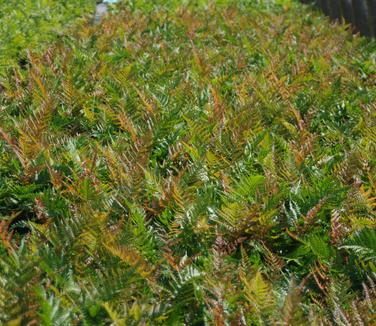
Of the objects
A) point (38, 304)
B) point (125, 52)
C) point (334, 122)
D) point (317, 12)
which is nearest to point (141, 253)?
point (38, 304)

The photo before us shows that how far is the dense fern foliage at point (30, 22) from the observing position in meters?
5.10

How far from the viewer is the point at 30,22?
6.19 metres

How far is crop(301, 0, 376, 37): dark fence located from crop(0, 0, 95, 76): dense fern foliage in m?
3.23

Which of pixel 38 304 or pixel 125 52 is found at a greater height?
pixel 38 304

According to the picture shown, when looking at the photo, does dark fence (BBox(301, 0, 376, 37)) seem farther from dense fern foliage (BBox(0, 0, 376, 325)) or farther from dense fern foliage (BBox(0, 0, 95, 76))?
dense fern foliage (BBox(0, 0, 376, 325))

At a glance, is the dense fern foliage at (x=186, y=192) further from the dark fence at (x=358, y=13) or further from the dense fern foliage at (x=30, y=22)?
the dark fence at (x=358, y=13)

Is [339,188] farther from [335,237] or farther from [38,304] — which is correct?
[38,304]

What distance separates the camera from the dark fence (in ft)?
27.6

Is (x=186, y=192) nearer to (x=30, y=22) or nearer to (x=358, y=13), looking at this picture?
(x=30, y=22)

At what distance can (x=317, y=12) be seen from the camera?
880 centimetres

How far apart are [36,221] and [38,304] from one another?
31.0 inches

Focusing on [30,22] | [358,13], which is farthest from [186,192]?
[358,13]

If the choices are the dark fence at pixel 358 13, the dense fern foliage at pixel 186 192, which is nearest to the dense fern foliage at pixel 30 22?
the dense fern foliage at pixel 186 192

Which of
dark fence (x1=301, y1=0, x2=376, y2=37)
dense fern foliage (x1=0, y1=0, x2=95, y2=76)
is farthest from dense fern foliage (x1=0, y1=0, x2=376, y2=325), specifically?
dark fence (x1=301, y1=0, x2=376, y2=37)
